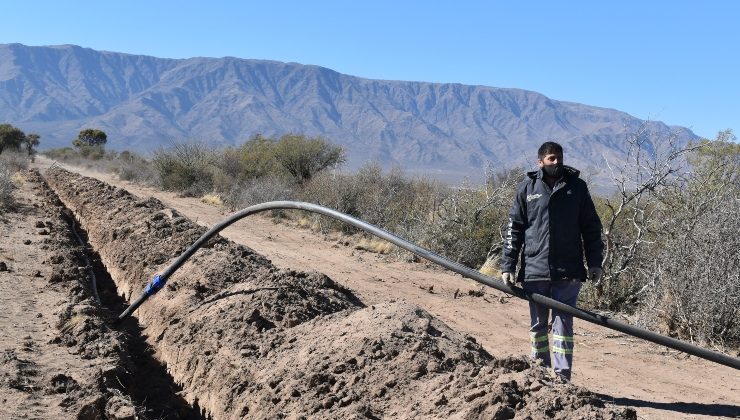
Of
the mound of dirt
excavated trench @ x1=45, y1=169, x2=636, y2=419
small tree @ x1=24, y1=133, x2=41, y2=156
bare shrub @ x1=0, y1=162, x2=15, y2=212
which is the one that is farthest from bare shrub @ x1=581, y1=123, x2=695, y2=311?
small tree @ x1=24, y1=133, x2=41, y2=156

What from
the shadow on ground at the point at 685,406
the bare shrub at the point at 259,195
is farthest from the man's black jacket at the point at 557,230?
the bare shrub at the point at 259,195

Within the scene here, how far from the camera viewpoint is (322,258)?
1548 cm

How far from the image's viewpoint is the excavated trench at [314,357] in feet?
16.3

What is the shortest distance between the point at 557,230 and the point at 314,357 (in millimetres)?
2265

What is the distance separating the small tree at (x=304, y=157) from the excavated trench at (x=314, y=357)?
72.2 ft

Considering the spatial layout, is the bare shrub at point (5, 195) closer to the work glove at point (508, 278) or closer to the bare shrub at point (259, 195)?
the bare shrub at point (259, 195)

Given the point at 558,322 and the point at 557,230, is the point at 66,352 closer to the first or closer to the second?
the point at 558,322

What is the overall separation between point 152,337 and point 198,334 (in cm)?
156

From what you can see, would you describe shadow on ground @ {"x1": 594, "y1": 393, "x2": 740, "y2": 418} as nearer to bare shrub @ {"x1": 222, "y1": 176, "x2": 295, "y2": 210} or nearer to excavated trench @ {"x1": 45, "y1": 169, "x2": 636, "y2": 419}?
excavated trench @ {"x1": 45, "y1": 169, "x2": 636, "y2": 419}

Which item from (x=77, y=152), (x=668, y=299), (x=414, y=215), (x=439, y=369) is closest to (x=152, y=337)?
(x=439, y=369)

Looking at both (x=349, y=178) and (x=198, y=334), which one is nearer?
(x=198, y=334)

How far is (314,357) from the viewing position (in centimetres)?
626

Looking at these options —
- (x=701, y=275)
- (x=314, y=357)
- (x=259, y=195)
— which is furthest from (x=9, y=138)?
(x=314, y=357)

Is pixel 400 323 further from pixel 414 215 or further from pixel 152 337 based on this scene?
pixel 414 215
